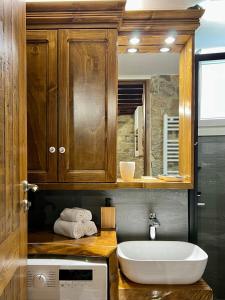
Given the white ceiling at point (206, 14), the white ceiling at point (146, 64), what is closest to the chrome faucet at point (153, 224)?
the white ceiling at point (146, 64)

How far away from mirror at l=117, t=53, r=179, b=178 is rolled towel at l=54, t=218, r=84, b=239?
0.53m

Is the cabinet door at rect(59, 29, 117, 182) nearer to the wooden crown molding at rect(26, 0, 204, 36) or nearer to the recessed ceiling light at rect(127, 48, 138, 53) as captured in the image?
the wooden crown molding at rect(26, 0, 204, 36)

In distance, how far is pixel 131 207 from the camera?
191 centimetres

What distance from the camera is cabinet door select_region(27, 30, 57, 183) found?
1613 mm

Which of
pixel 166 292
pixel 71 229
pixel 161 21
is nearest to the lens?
Answer: pixel 166 292

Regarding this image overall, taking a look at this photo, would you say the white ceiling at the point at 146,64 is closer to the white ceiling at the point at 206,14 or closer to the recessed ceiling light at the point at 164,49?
the recessed ceiling light at the point at 164,49

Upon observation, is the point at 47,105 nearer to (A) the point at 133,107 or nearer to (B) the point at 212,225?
(A) the point at 133,107

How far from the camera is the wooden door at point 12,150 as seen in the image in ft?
3.12

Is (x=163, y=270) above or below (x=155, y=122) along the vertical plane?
below

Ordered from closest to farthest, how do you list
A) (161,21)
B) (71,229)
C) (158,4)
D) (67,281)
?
(67,281) → (71,229) → (161,21) → (158,4)

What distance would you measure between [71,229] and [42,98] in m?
0.79

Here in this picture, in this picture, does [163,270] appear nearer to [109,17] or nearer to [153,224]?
[153,224]

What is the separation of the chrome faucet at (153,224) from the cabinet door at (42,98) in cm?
72

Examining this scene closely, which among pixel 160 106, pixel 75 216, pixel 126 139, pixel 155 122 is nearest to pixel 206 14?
pixel 160 106
